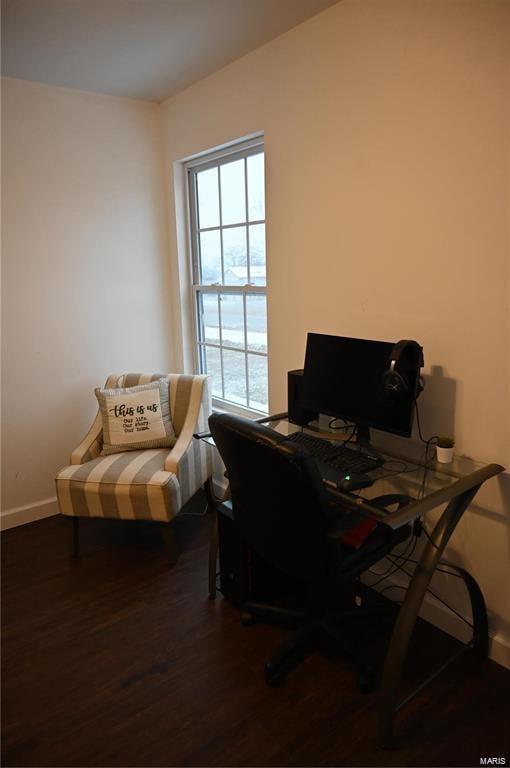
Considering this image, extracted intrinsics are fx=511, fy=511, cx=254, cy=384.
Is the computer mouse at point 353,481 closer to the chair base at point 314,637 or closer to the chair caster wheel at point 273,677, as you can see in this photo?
the chair base at point 314,637

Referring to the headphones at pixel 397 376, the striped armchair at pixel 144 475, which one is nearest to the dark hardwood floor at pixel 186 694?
the striped armchair at pixel 144 475

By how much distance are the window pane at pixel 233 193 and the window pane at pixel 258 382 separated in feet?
2.77

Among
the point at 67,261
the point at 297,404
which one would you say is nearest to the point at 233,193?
the point at 67,261

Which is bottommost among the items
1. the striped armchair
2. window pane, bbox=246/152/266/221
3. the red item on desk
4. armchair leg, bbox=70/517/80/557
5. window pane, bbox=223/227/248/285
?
armchair leg, bbox=70/517/80/557

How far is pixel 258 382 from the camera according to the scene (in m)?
3.13

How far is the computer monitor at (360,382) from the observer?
1.86 metres

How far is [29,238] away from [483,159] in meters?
2.49

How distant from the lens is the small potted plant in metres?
1.85

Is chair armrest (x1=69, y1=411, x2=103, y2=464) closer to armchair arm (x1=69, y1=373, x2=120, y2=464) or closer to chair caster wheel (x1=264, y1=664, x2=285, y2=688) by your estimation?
armchair arm (x1=69, y1=373, x2=120, y2=464)

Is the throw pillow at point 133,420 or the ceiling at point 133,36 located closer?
the ceiling at point 133,36

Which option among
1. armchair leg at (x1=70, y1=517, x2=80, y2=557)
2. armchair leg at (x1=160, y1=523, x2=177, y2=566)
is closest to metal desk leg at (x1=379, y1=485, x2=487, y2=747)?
armchair leg at (x1=160, y1=523, x2=177, y2=566)

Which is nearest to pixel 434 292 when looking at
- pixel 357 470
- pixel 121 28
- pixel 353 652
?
pixel 357 470

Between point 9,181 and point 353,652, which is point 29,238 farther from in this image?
point 353,652

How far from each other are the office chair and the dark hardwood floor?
0.13m
